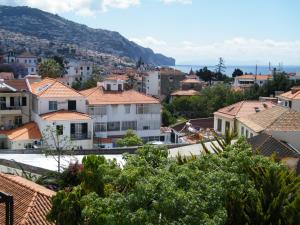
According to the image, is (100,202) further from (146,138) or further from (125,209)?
(146,138)

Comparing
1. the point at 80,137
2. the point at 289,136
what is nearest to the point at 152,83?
the point at 80,137

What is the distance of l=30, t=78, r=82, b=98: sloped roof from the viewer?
44.7 meters

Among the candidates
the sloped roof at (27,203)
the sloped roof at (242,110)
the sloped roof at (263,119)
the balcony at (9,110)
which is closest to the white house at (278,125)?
the sloped roof at (263,119)

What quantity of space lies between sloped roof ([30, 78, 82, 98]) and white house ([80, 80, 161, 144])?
151 inches

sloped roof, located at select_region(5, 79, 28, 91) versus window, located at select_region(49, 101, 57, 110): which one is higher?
sloped roof, located at select_region(5, 79, 28, 91)

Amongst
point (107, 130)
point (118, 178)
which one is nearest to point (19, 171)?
point (118, 178)

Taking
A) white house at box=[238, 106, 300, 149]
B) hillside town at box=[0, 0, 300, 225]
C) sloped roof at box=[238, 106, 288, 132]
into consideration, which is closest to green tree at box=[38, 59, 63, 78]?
hillside town at box=[0, 0, 300, 225]

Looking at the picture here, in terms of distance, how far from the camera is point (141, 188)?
37.5 feet

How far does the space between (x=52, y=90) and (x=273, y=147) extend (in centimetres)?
2507

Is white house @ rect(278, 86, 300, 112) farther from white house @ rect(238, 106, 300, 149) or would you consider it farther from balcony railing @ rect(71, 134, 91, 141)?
balcony railing @ rect(71, 134, 91, 141)

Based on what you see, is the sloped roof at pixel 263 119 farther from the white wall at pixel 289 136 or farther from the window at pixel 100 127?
the window at pixel 100 127

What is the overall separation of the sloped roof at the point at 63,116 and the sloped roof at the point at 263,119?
49.4 feet

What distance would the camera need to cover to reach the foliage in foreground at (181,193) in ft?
36.4

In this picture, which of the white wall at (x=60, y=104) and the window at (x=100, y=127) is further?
the window at (x=100, y=127)
